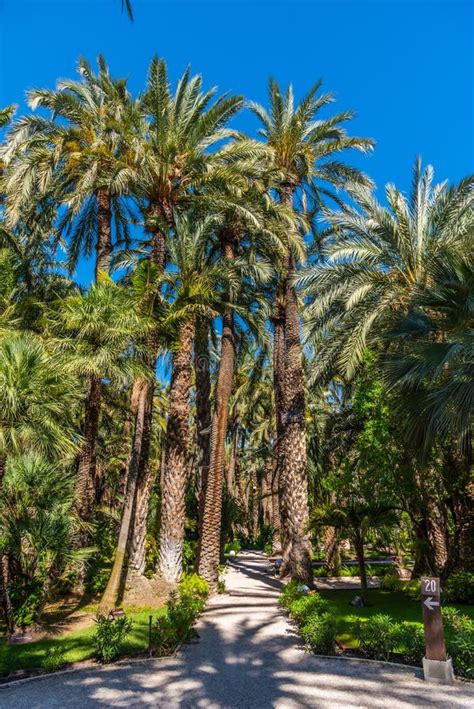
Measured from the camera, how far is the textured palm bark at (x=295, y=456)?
15062mm

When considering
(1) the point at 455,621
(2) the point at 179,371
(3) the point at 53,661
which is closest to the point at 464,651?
(1) the point at 455,621

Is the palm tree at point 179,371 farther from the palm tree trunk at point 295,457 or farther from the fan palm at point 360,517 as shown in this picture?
the fan palm at point 360,517

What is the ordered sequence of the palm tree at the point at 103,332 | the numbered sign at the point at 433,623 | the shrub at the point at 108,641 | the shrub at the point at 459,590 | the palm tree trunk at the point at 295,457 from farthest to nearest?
the palm tree trunk at the point at 295,457
the shrub at the point at 459,590
the palm tree at the point at 103,332
the shrub at the point at 108,641
the numbered sign at the point at 433,623

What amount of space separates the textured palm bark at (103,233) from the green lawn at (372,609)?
1286cm

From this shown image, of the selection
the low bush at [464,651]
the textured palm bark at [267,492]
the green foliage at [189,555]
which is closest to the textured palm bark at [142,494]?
the green foliage at [189,555]

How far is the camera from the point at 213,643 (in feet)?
31.6

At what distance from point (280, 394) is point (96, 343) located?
27.4ft

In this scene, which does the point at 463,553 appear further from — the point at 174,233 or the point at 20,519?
the point at 174,233

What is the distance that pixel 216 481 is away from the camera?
16078 millimetres

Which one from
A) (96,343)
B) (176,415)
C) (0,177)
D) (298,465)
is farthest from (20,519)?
(0,177)

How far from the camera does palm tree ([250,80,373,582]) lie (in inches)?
626

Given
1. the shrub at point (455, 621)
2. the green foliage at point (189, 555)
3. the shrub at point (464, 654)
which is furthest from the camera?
the green foliage at point (189, 555)

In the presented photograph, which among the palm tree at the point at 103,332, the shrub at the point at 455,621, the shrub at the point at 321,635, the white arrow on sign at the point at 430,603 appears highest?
the palm tree at the point at 103,332

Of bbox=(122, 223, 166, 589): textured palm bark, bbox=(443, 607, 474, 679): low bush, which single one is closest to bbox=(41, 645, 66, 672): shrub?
bbox=(122, 223, 166, 589): textured palm bark
